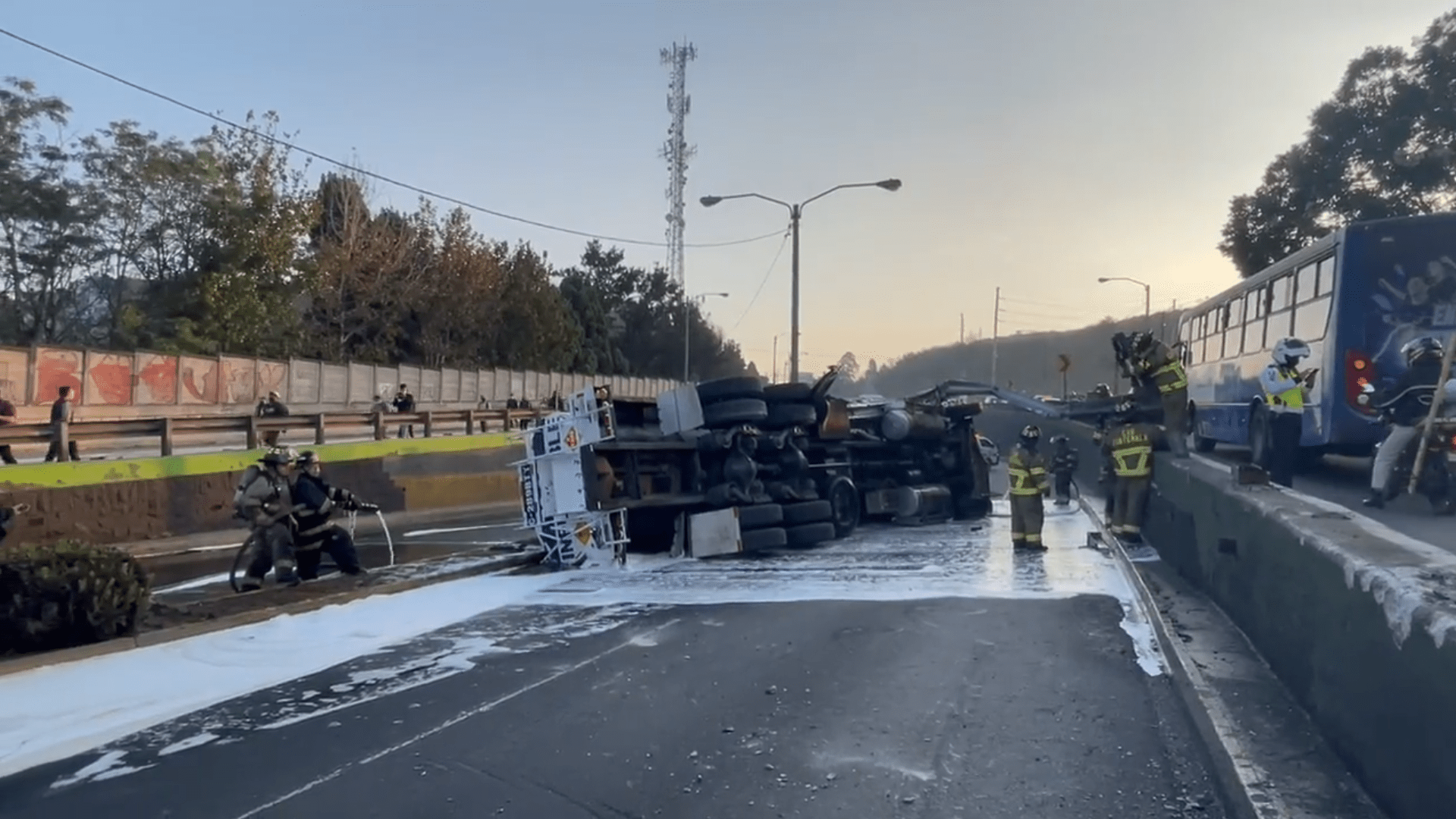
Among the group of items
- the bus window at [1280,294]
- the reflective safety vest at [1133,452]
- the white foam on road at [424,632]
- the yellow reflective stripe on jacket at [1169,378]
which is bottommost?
the white foam on road at [424,632]

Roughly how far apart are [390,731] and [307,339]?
39952mm

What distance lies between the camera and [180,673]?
851cm

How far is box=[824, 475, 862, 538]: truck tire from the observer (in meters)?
16.6

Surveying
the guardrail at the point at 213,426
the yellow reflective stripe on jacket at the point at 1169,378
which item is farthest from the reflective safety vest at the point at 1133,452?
the guardrail at the point at 213,426

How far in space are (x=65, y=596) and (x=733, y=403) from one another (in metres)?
8.41

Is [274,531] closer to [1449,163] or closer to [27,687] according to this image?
[27,687]

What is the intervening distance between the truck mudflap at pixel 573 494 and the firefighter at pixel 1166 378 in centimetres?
617

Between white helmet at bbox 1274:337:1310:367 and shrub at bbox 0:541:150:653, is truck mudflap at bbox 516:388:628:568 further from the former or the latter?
white helmet at bbox 1274:337:1310:367

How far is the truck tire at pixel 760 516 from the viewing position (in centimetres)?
1484

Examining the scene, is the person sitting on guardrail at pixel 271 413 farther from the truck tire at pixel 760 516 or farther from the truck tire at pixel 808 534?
the truck tire at pixel 808 534

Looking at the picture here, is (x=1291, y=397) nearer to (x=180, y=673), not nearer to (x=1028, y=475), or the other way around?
(x=1028, y=475)

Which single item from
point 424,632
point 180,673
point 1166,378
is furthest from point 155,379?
point 1166,378

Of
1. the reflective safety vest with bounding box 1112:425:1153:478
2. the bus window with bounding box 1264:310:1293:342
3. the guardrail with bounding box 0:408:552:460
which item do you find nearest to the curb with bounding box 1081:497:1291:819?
the reflective safety vest with bounding box 1112:425:1153:478

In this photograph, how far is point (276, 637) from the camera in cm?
973
